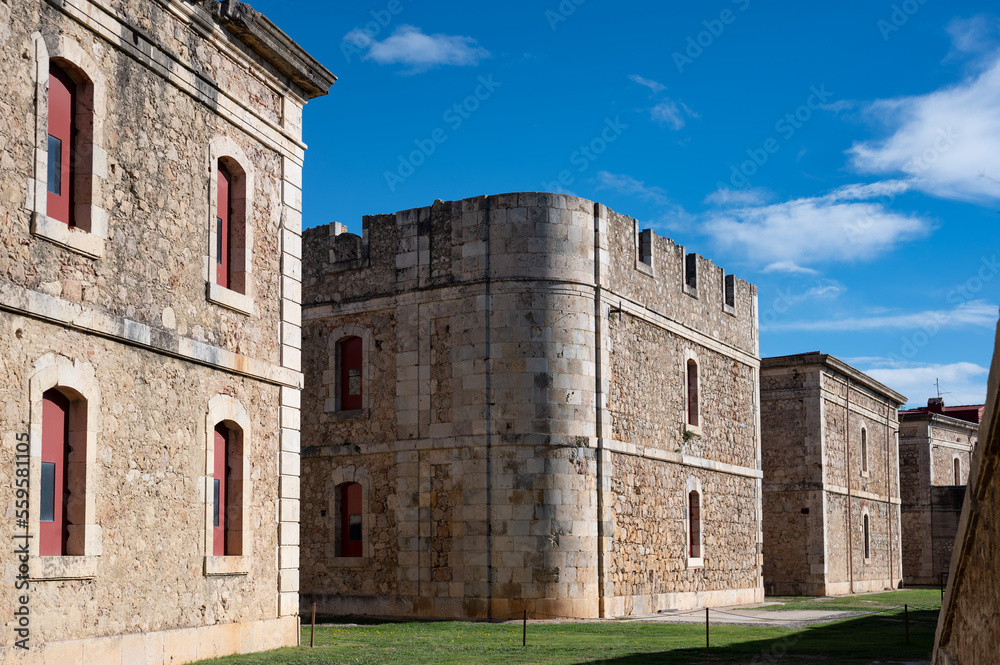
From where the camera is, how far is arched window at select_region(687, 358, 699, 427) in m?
25.9

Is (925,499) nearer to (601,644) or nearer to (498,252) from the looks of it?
(498,252)

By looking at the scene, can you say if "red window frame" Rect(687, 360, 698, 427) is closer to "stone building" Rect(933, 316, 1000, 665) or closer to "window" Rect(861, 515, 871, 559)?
"window" Rect(861, 515, 871, 559)

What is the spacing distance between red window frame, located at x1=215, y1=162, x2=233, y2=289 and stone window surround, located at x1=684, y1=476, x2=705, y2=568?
13.8 meters

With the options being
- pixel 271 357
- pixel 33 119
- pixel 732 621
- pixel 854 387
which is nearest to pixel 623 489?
pixel 732 621

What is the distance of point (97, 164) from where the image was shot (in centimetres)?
1147

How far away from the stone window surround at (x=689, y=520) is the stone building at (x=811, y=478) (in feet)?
27.2

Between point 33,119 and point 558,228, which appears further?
point 558,228

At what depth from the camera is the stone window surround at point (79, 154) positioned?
10690mm

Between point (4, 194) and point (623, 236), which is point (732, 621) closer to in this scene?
point (623, 236)

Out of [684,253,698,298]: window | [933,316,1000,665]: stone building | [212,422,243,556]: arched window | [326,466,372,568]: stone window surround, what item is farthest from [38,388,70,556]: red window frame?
[684,253,698,298]: window

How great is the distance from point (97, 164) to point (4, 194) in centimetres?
136

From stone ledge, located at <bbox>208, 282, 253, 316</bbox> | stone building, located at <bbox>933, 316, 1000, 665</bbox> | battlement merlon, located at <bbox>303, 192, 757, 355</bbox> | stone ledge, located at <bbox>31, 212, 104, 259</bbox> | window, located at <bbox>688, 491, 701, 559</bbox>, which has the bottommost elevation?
window, located at <bbox>688, 491, 701, 559</bbox>

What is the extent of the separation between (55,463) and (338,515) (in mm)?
11823

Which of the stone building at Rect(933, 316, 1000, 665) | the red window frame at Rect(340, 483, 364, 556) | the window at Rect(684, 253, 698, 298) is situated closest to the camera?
the stone building at Rect(933, 316, 1000, 665)
